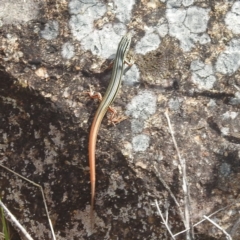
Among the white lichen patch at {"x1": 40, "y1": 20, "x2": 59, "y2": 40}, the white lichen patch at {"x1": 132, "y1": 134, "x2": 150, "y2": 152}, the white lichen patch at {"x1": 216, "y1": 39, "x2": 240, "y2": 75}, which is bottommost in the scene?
the white lichen patch at {"x1": 132, "y1": 134, "x2": 150, "y2": 152}

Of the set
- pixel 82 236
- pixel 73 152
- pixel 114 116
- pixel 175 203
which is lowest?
pixel 82 236

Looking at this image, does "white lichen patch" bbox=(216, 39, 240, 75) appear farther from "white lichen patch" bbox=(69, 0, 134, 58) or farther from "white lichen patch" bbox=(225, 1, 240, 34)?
"white lichen patch" bbox=(69, 0, 134, 58)

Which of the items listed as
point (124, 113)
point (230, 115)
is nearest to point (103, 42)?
point (124, 113)

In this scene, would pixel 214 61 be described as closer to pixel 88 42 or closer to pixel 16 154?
pixel 88 42

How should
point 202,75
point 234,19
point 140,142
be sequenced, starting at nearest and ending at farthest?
point 140,142 < point 202,75 < point 234,19

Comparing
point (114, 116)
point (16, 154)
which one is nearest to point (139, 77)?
point (114, 116)

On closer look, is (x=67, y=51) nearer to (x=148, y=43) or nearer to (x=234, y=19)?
(x=148, y=43)

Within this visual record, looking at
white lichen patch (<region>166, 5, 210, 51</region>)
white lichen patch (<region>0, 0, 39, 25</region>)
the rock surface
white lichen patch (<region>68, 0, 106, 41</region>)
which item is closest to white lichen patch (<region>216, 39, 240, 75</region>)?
the rock surface

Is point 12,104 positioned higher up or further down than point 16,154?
→ higher up
